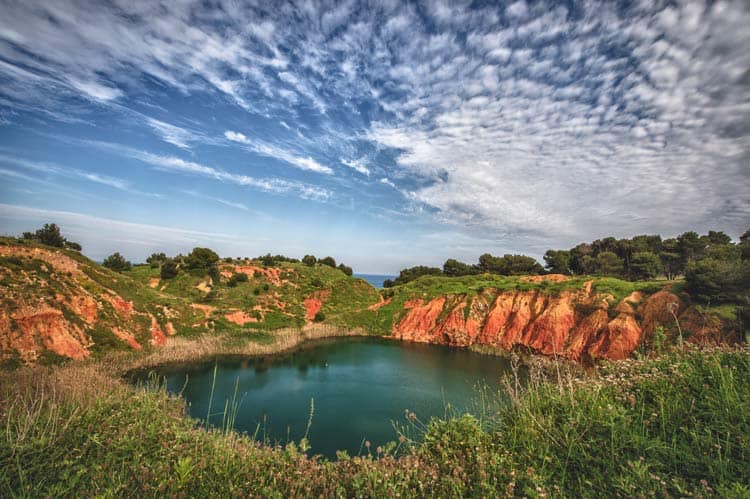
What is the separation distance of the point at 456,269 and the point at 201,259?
48779mm

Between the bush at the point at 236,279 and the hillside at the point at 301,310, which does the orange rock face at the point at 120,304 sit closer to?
the hillside at the point at 301,310

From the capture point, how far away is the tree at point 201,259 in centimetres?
4559

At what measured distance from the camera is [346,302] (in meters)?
48.8

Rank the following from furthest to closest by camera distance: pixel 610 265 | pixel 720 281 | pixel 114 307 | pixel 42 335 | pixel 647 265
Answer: pixel 610 265 < pixel 647 265 < pixel 114 307 < pixel 720 281 < pixel 42 335

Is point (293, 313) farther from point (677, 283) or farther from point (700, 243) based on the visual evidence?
point (700, 243)

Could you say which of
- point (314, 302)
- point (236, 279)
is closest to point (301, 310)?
point (314, 302)

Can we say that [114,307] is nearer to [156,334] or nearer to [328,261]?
[156,334]

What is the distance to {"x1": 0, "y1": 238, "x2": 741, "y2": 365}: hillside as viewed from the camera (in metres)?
20.4

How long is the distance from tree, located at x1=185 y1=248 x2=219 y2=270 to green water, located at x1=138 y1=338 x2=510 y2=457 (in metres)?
24.6

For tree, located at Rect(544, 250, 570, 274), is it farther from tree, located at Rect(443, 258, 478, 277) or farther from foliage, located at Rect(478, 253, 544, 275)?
tree, located at Rect(443, 258, 478, 277)

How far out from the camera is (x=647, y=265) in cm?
4453

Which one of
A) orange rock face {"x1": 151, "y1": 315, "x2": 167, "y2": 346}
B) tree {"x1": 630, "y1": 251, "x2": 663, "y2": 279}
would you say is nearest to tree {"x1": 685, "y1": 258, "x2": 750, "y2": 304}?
tree {"x1": 630, "y1": 251, "x2": 663, "y2": 279}

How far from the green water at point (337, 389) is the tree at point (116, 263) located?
3337 centimetres

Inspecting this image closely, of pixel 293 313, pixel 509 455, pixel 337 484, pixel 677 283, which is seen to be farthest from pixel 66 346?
pixel 677 283
